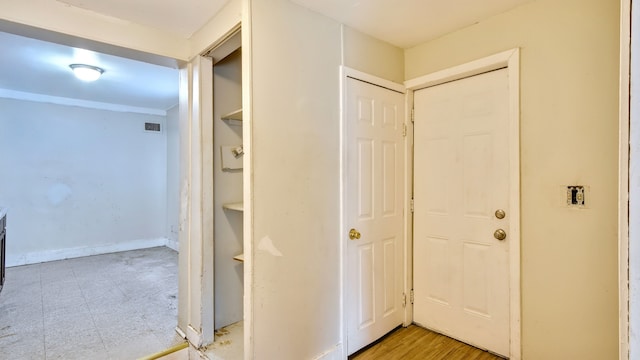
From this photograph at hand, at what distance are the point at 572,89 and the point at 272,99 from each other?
5.61ft

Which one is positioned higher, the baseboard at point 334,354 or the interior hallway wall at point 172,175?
the interior hallway wall at point 172,175

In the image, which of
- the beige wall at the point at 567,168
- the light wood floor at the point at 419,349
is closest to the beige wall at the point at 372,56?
the beige wall at the point at 567,168

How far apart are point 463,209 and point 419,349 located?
1.06 metres

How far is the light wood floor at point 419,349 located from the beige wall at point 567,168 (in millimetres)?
388

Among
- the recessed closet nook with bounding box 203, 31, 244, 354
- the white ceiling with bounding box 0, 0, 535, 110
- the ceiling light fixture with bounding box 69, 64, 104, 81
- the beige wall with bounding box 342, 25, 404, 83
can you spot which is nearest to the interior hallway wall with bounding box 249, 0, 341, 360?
the beige wall with bounding box 342, 25, 404, 83

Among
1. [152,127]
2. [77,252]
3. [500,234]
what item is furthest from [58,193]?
[500,234]

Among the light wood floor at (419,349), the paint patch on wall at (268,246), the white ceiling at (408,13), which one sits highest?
the white ceiling at (408,13)

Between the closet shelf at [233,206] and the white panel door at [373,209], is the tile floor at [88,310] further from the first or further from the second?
the white panel door at [373,209]

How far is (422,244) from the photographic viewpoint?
101 inches

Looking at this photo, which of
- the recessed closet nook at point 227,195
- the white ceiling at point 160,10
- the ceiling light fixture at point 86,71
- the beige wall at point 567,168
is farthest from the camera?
the ceiling light fixture at point 86,71

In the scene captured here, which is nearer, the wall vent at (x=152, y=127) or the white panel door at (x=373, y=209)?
the white panel door at (x=373, y=209)

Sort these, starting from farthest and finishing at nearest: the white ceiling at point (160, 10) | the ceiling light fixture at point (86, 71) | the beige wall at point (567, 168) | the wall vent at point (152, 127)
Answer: the wall vent at point (152, 127) < the ceiling light fixture at point (86, 71) < the white ceiling at point (160, 10) < the beige wall at point (567, 168)

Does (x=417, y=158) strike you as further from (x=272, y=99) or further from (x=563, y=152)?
(x=272, y=99)

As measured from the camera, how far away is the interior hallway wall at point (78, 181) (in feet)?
14.2
